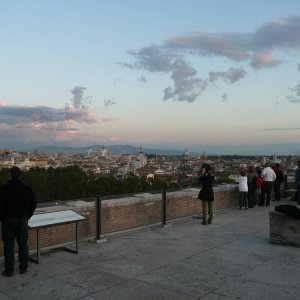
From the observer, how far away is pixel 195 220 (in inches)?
453

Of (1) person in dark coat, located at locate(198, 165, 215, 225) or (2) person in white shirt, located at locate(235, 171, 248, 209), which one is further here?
(2) person in white shirt, located at locate(235, 171, 248, 209)

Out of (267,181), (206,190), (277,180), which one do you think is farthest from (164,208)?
(277,180)

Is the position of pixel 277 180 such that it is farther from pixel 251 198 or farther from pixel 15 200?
pixel 15 200

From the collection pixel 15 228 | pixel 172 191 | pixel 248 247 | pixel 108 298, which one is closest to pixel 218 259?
pixel 248 247

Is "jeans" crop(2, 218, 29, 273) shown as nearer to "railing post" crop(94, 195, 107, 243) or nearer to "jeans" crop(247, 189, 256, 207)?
"railing post" crop(94, 195, 107, 243)

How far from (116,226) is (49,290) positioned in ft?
12.3

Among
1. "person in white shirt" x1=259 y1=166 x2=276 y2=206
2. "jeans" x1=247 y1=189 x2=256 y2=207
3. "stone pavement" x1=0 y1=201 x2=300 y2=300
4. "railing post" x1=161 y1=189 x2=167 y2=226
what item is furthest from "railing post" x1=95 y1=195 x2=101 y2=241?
"person in white shirt" x1=259 y1=166 x2=276 y2=206

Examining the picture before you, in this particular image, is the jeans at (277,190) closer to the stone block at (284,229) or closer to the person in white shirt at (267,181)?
the person in white shirt at (267,181)

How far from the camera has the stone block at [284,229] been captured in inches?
325

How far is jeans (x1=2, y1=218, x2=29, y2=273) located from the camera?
6.31m

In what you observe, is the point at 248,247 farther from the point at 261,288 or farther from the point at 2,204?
the point at 2,204

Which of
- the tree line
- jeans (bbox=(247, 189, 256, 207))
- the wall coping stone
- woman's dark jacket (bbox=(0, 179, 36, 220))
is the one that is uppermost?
woman's dark jacket (bbox=(0, 179, 36, 220))

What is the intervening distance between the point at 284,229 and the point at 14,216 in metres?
5.15

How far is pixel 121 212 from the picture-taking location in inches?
375
